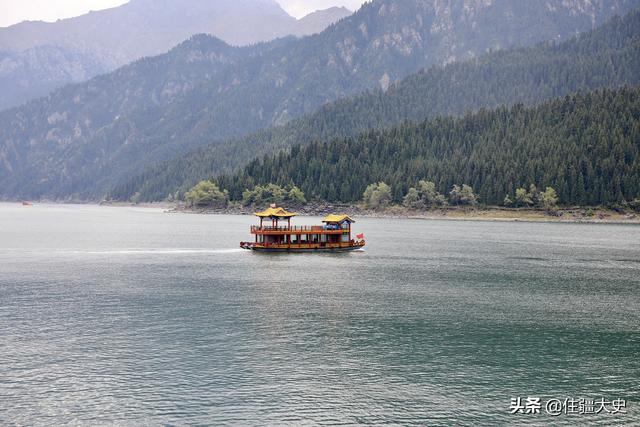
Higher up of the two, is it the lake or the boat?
the boat

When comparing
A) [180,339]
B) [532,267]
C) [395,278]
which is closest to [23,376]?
[180,339]

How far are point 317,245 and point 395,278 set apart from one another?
155 feet

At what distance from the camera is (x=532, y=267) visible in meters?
111

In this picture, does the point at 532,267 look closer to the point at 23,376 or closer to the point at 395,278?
the point at 395,278

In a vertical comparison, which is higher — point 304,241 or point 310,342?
point 304,241

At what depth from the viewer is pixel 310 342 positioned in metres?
54.6

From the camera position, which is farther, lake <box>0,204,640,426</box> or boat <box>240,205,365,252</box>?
boat <box>240,205,365,252</box>

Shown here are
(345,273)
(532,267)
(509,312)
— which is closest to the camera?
(509,312)

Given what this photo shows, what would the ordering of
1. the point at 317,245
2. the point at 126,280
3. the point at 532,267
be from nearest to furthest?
the point at 126,280
the point at 532,267
the point at 317,245

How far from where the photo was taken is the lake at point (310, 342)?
3947 cm

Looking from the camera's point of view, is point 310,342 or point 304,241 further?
point 304,241

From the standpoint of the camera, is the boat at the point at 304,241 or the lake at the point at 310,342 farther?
the boat at the point at 304,241

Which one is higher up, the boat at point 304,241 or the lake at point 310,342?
the boat at point 304,241

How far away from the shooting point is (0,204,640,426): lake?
39469 millimetres
